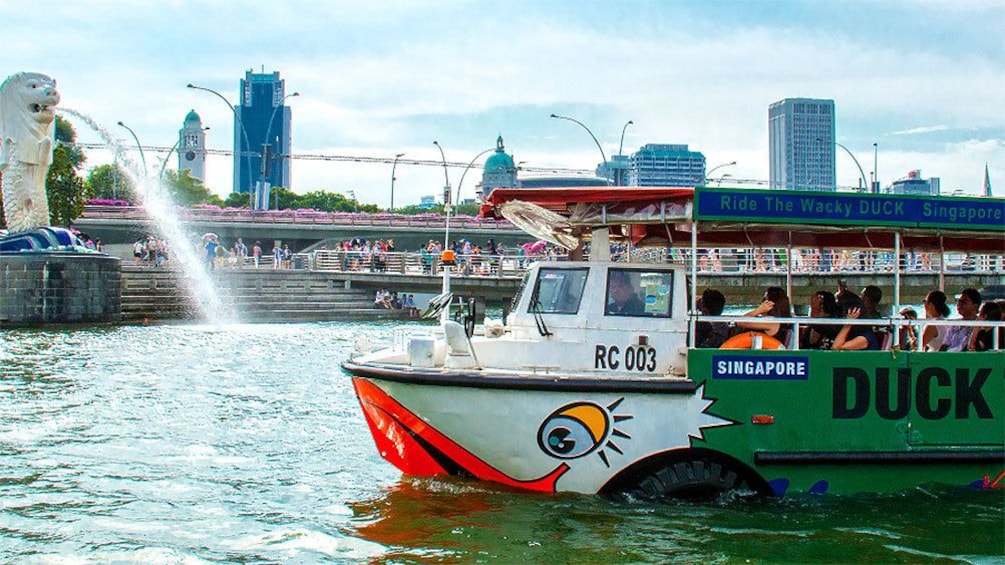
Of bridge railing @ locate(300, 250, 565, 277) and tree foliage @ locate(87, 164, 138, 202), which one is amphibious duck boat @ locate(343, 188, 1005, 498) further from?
tree foliage @ locate(87, 164, 138, 202)

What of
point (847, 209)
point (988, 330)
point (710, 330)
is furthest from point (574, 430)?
point (988, 330)

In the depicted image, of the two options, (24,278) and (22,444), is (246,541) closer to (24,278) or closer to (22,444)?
(22,444)

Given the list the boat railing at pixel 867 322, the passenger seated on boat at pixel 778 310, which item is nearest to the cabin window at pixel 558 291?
the boat railing at pixel 867 322

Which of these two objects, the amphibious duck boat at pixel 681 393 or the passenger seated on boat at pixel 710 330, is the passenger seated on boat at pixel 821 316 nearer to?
the amphibious duck boat at pixel 681 393

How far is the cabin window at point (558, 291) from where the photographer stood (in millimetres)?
9156

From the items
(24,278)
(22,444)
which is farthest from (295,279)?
(22,444)

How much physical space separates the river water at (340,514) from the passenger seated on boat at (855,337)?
1258mm

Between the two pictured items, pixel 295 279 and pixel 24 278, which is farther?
pixel 295 279

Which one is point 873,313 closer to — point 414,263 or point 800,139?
point 414,263

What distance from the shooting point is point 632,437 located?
8602 mm

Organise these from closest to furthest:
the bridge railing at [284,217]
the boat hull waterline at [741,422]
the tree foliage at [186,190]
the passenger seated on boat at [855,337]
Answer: the boat hull waterline at [741,422], the passenger seated on boat at [855,337], the bridge railing at [284,217], the tree foliage at [186,190]

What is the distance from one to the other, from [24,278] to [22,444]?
76.3 ft

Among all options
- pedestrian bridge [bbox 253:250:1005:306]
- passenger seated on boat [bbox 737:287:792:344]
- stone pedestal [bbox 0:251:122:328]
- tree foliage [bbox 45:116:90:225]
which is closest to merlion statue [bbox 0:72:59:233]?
stone pedestal [bbox 0:251:122:328]

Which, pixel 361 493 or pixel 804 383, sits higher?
pixel 804 383
